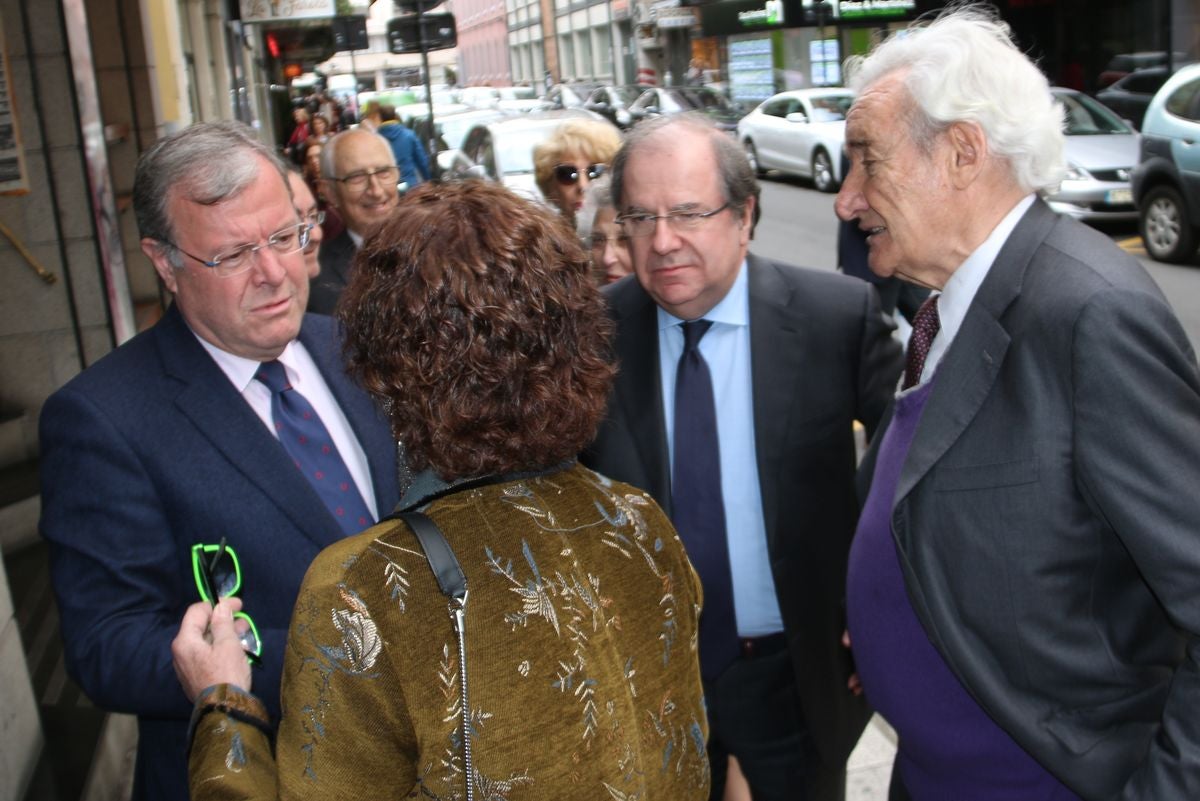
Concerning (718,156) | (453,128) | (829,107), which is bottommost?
(718,156)

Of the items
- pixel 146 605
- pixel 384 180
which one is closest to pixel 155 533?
pixel 146 605

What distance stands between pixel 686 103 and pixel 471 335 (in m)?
22.6

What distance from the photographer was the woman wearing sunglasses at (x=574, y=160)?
14.7 ft

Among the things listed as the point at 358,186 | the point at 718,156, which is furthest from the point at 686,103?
the point at 718,156

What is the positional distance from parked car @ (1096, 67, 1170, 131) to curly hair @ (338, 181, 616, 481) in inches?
619

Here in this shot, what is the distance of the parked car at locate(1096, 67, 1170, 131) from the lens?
14898mm

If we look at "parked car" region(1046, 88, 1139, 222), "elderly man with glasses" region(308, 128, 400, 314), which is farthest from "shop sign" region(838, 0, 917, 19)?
"elderly man with glasses" region(308, 128, 400, 314)

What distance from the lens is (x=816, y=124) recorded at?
1695 centimetres

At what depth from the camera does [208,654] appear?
4.73 ft

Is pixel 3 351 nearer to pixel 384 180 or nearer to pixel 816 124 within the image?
pixel 384 180

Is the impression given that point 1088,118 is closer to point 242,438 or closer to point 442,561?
point 242,438

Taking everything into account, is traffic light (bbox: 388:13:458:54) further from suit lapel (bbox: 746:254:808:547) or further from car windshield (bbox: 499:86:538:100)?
car windshield (bbox: 499:86:538:100)

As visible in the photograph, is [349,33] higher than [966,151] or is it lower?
higher

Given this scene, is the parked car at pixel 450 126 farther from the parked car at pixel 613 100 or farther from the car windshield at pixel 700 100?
the parked car at pixel 613 100
